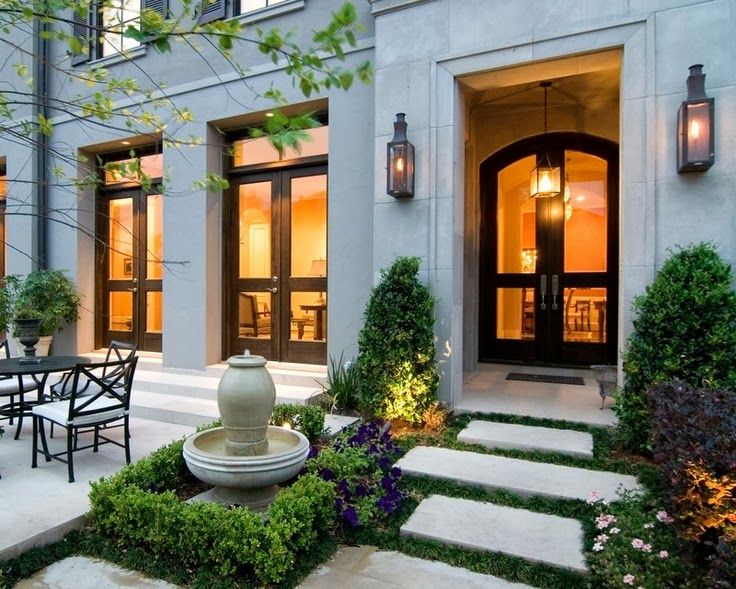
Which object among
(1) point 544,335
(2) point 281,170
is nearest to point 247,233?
(2) point 281,170

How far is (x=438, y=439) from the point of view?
4125 millimetres

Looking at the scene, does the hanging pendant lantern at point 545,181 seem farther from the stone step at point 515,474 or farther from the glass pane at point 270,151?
the stone step at point 515,474

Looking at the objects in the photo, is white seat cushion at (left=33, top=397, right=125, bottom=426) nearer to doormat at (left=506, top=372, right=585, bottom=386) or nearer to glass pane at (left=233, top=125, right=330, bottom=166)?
glass pane at (left=233, top=125, right=330, bottom=166)

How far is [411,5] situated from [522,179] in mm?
3154

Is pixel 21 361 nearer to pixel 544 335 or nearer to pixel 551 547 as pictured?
pixel 551 547

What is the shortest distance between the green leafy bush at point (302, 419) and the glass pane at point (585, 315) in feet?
13.9

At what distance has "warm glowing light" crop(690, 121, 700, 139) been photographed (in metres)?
3.68

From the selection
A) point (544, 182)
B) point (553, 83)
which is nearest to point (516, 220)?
point (544, 182)

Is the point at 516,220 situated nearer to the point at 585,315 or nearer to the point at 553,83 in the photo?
the point at 585,315

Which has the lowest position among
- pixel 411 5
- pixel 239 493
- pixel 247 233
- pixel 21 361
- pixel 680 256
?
pixel 239 493

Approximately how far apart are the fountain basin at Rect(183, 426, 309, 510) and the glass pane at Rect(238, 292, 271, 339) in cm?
329

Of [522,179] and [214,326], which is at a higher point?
[522,179]

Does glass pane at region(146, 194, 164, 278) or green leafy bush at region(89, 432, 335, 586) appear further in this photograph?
glass pane at region(146, 194, 164, 278)

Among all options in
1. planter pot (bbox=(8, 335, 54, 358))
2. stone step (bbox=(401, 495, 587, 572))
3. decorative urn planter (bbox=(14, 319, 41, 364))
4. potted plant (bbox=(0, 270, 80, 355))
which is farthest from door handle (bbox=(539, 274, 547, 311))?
planter pot (bbox=(8, 335, 54, 358))
